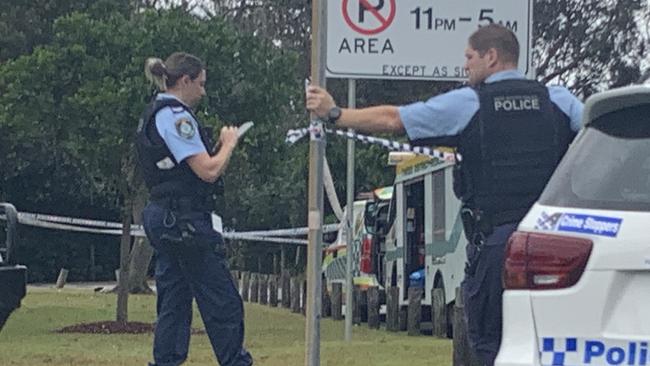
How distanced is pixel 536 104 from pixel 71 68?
11.3m

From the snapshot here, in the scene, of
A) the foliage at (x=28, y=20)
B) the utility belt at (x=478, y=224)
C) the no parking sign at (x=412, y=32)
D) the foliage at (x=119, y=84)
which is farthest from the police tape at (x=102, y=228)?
the utility belt at (x=478, y=224)

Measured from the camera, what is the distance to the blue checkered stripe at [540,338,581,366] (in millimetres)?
5148

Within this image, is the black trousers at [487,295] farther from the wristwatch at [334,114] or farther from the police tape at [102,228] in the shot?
the police tape at [102,228]

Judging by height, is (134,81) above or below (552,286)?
above

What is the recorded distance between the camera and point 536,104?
6.58 metres

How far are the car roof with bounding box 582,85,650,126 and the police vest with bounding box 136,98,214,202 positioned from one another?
304 cm

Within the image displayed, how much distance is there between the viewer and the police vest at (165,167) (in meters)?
8.00

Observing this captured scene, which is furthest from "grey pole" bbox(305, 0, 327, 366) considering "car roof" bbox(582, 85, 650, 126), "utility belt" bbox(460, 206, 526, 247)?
"car roof" bbox(582, 85, 650, 126)

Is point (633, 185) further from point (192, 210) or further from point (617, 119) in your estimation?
point (192, 210)

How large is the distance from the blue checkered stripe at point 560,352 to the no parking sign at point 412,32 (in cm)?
479

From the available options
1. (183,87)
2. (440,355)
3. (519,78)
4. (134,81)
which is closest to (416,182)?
(134,81)

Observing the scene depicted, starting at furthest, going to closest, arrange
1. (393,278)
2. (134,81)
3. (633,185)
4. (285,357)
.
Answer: (393,278) < (134,81) < (285,357) < (633,185)

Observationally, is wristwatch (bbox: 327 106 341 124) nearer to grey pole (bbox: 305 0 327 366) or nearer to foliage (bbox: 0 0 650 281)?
grey pole (bbox: 305 0 327 366)

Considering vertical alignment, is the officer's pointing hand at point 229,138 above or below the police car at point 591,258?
above
